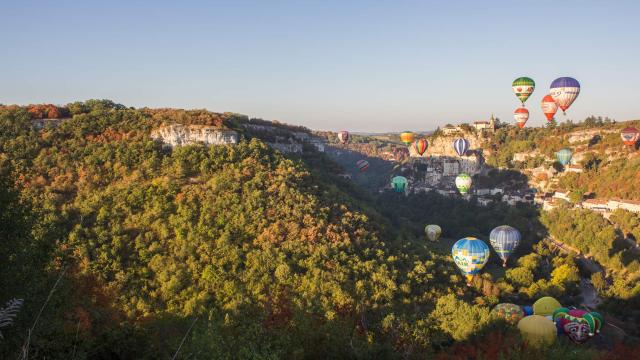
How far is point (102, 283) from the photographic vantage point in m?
19.0

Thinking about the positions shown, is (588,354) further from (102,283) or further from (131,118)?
(131,118)

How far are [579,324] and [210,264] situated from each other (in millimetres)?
19726

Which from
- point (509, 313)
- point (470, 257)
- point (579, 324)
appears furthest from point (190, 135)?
point (579, 324)

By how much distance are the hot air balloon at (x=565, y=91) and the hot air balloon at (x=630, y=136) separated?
694 cm

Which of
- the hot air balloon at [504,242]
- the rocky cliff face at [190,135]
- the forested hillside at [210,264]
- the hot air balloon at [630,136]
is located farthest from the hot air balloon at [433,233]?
the hot air balloon at [630,136]

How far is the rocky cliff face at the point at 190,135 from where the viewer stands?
28.9 metres

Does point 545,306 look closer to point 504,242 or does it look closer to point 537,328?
point 537,328

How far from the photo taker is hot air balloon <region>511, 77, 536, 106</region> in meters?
53.6

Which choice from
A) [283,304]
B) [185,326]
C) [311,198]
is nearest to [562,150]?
[311,198]

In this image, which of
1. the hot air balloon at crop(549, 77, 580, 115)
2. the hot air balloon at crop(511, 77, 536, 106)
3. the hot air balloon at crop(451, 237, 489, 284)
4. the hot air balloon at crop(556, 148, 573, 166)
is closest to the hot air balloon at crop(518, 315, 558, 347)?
the hot air balloon at crop(451, 237, 489, 284)

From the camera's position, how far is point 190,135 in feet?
95.8

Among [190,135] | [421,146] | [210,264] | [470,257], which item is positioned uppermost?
[421,146]

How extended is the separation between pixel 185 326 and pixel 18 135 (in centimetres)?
2037

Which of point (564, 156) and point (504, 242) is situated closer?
point (504, 242)
